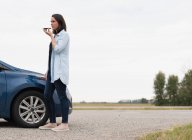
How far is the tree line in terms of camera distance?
283 feet

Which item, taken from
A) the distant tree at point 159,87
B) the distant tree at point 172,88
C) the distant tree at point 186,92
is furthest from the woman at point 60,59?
the distant tree at point 172,88

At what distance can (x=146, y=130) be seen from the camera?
31.0ft

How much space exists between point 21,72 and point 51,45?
1.03 m

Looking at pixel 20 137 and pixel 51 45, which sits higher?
pixel 51 45

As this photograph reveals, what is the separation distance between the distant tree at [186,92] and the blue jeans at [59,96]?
76.7 meters

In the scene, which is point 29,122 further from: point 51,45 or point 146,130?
point 146,130

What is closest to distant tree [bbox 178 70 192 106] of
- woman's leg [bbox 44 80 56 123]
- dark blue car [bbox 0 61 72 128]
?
dark blue car [bbox 0 61 72 128]

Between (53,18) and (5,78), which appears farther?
(5,78)

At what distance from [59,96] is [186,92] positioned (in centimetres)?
7834

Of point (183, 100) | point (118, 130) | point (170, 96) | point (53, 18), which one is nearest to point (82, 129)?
point (118, 130)

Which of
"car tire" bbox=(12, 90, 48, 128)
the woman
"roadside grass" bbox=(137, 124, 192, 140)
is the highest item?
the woman

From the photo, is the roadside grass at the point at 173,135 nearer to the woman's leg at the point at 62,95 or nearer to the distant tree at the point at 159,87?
the woman's leg at the point at 62,95

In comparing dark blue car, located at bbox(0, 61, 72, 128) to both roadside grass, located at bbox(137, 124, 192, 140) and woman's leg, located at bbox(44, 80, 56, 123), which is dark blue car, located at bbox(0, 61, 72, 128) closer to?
woman's leg, located at bbox(44, 80, 56, 123)

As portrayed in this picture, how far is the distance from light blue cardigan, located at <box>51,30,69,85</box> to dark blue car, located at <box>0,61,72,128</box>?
0.81m
